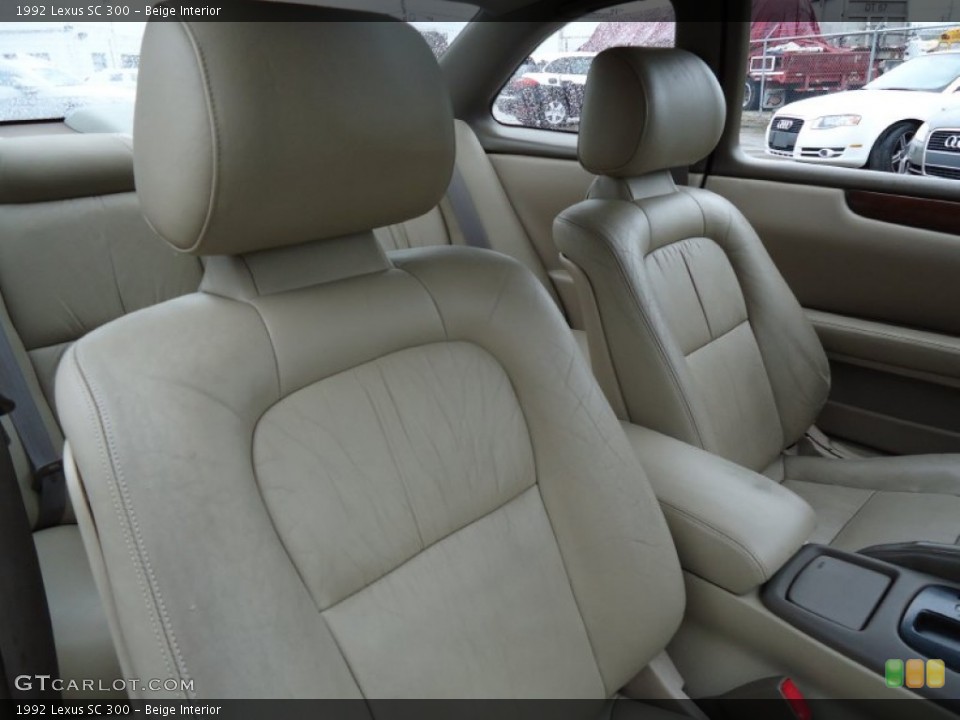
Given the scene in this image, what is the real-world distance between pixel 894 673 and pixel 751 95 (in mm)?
1798

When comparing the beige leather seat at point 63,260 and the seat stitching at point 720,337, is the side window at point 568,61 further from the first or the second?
the beige leather seat at point 63,260

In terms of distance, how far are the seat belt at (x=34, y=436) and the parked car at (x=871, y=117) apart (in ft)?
6.94

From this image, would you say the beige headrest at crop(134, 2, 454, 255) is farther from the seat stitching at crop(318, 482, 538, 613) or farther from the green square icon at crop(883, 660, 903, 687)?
the green square icon at crop(883, 660, 903, 687)

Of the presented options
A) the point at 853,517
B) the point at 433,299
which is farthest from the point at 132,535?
the point at 853,517

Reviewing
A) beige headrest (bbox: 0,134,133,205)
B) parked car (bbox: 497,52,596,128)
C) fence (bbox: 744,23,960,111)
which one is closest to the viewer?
beige headrest (bbox: 0,134,133,205)

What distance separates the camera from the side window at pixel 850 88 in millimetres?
2084

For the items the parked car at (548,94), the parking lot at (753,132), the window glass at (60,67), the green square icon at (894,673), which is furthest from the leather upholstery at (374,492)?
the parked car at (548,94)

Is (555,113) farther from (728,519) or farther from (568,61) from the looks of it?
(728,519)

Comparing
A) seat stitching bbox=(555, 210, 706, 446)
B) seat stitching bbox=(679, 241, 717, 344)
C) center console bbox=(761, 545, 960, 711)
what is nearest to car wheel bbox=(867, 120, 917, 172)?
seat stitching bbox=(679, 241, 717, 344)

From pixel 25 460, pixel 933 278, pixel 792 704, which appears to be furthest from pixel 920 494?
pixel 25 460

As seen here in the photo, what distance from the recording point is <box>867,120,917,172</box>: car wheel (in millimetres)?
2186

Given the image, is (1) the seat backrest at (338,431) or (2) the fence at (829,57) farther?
(2) the fence at (829,57)

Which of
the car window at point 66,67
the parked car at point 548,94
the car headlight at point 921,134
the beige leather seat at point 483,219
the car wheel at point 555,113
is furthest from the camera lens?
the car wheel at point 555,113

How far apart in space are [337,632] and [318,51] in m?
0.66
